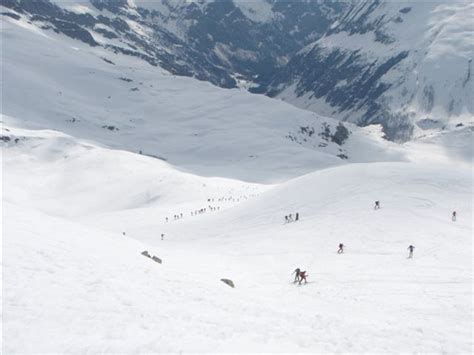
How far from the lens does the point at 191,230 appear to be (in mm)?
51750

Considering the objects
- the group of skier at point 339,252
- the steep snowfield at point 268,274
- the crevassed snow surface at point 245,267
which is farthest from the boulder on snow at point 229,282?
the group of skier at point 339,252

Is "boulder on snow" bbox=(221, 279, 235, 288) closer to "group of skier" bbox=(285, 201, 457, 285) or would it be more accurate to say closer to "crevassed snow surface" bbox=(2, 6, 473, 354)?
"crevassed snow surface" bbox=(2, 6, 473, 354)

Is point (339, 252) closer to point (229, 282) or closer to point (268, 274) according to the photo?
point (268, 274)

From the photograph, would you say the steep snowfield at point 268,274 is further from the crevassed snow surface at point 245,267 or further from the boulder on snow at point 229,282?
the boulder on snow at point 229,282

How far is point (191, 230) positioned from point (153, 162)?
69.1m

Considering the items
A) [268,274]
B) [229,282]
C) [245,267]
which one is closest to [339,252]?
[268,274]

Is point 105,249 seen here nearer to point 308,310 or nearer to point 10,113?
point 308,310

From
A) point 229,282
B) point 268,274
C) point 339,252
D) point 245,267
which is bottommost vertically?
point 229,282

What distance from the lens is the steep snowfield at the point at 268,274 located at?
16781 mm

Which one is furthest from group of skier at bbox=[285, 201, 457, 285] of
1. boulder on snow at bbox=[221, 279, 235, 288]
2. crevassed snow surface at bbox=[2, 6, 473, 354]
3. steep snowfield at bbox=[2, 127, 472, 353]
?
boulder on snow at bbox=[221, 279, 235, 288]

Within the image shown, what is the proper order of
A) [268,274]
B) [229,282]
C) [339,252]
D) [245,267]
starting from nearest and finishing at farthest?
[229,282] < [268,274] < [245,267] < [339,252]

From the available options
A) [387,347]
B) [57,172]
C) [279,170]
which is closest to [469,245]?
[387,347]

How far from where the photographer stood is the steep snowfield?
16.8m

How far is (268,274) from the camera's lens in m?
31.6
